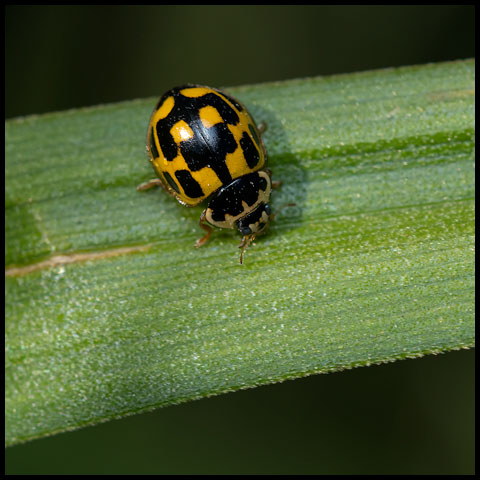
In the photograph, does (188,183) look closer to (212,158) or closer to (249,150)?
(212,158)

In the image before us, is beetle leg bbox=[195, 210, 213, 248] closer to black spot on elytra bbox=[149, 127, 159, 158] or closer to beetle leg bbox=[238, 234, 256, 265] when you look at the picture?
beetle leg bbox=[238, 234, 256, 265]

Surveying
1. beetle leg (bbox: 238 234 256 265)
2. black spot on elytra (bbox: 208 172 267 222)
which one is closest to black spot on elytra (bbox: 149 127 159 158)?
black spot on elytra (bbox: 208 172 267 222)

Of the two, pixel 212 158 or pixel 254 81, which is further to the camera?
pixel 254 81

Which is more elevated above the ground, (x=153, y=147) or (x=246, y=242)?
(x=153, y=147)

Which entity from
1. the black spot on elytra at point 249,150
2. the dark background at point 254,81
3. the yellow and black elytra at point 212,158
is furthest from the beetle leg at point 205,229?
the dark background at point 254,81

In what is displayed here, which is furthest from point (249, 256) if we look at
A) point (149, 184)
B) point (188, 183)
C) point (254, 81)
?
point (254, 81)

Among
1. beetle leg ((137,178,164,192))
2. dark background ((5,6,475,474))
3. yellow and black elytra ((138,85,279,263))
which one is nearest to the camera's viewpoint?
yellow and black elytra ((138,85,279,263))

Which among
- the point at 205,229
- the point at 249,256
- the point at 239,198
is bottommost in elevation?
the point at 249,256
